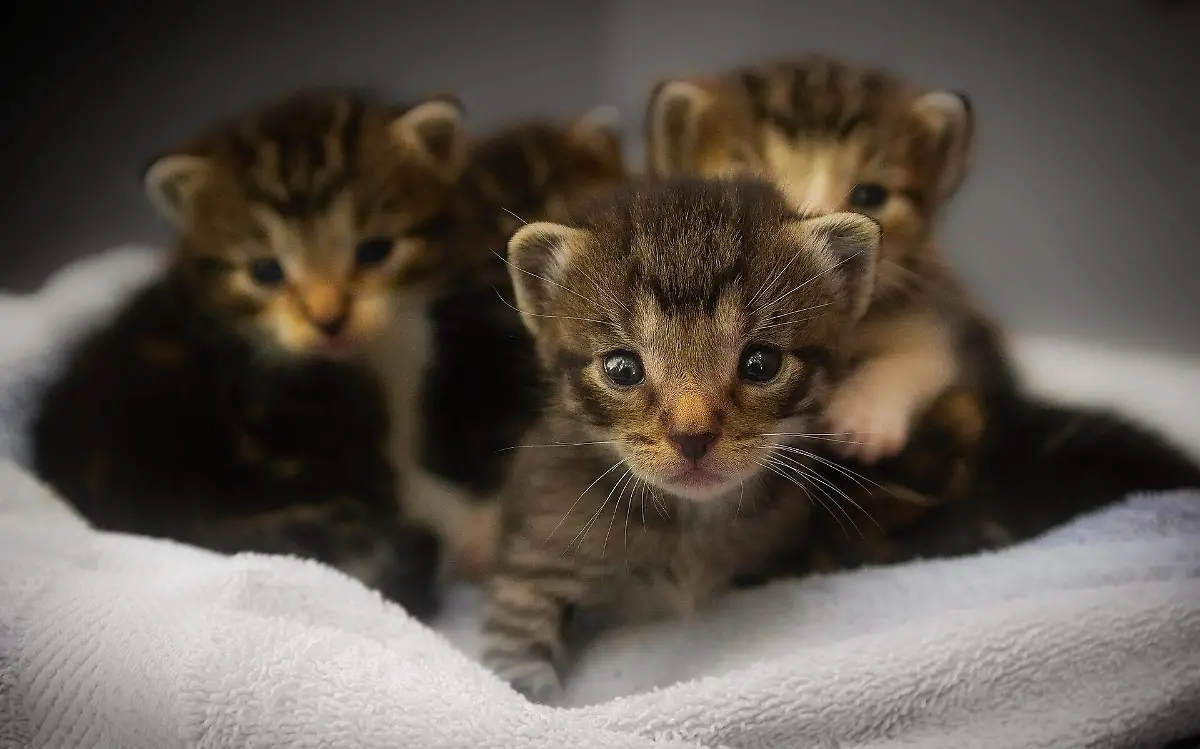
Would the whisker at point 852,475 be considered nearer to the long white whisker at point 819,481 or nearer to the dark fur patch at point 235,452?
the long white whisker at point 819,481

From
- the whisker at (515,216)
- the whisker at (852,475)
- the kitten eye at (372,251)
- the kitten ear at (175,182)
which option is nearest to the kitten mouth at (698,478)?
the whisker at (852,475)

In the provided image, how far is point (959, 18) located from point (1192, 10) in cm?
21

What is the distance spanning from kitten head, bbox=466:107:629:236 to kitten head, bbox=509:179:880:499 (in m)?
0.11

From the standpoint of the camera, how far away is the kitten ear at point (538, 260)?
837 millimetres

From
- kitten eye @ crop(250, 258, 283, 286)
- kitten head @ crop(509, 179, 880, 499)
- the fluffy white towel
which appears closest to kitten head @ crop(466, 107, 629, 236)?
kitten head @ crop(509, 179, 880, 499)

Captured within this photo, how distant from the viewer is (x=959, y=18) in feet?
2.95

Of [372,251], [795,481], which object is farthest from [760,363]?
[372,251]

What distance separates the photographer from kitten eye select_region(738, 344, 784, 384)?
0.82 metres

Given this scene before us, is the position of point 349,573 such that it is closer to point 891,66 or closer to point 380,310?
point 380,310

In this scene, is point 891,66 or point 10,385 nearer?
point 891,66

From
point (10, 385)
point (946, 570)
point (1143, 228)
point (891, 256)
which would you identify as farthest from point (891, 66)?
point (10, 385)

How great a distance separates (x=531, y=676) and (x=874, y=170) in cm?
60

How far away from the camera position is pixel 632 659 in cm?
96

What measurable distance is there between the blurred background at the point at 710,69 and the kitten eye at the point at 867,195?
0.08 metres
